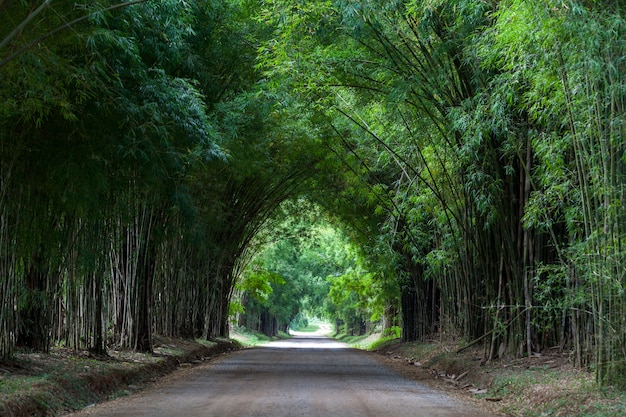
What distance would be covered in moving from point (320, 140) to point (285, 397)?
7.45 meters

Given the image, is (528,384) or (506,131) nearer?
(528,384)

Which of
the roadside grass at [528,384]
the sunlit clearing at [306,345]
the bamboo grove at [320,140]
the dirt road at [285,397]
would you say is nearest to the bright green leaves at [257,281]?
the sunlit clearing at [306,345]

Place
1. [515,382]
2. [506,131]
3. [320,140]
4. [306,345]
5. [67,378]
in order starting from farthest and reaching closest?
[306,345] → [320,140] → [506,131] → [515,382] → [67,378]

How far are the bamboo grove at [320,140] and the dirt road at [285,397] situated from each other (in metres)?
1.44

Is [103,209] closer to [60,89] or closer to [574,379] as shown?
[60,89]

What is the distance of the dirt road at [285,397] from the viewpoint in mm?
6652

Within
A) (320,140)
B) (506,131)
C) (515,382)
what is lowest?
(515,382)

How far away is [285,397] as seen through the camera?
309 inches

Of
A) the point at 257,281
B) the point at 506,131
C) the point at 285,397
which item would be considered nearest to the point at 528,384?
the point at 285,397

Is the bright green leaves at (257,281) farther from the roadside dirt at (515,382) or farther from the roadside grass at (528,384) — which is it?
the roadside grass at (528,384)

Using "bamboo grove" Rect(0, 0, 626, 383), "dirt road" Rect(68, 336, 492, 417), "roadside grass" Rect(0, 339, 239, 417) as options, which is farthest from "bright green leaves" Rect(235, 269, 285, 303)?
"dirt road" Rect(68, 336, 492, 417)

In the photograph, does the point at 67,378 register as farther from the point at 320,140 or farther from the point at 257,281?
the point at 257,281

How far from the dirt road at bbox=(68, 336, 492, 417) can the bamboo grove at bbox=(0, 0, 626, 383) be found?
1.44 meters

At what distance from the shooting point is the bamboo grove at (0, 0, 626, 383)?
659 cm
